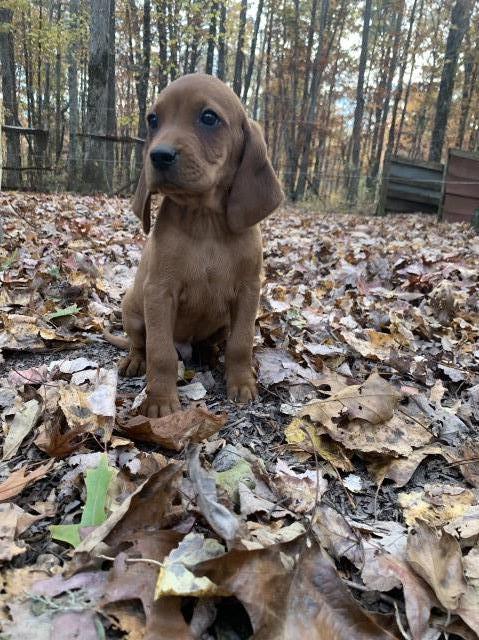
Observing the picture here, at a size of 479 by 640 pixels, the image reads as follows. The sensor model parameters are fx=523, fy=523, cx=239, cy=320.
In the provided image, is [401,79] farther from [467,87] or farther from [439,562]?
[439,562]

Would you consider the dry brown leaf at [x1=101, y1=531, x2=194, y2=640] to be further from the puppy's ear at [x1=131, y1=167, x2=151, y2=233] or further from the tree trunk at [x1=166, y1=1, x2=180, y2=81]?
the tree trunk at [x1=166, y1=1, x2=180, y2=81]

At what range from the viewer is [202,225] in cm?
251

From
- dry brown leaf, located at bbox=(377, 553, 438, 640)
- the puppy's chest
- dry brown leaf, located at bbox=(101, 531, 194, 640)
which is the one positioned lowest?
dry brown leaf, located at bbox=(377, 553, 438, 640)

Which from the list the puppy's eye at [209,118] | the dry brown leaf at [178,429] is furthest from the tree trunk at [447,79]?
the dry brown leaf at [178,429]

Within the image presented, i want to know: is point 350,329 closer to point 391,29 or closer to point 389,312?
point 389,312

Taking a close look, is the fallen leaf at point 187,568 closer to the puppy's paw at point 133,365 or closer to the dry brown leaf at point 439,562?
the dry brown leaf at point 439,562

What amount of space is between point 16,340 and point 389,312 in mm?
2656

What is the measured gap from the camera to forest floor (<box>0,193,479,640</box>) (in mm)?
1225

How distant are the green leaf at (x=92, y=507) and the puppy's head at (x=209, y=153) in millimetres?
1294

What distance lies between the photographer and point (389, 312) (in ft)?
13.2

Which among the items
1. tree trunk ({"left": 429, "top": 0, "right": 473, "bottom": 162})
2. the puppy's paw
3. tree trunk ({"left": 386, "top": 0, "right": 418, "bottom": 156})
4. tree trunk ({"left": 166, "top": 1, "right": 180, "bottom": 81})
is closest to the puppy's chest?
the puppy's paw

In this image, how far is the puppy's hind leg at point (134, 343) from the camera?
113 inches

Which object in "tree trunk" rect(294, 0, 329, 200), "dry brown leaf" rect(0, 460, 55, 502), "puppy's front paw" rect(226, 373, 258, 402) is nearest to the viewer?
"dry brown leaf" rect(0, 460, 55, 502)

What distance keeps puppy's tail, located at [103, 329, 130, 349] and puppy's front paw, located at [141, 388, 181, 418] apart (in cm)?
91
